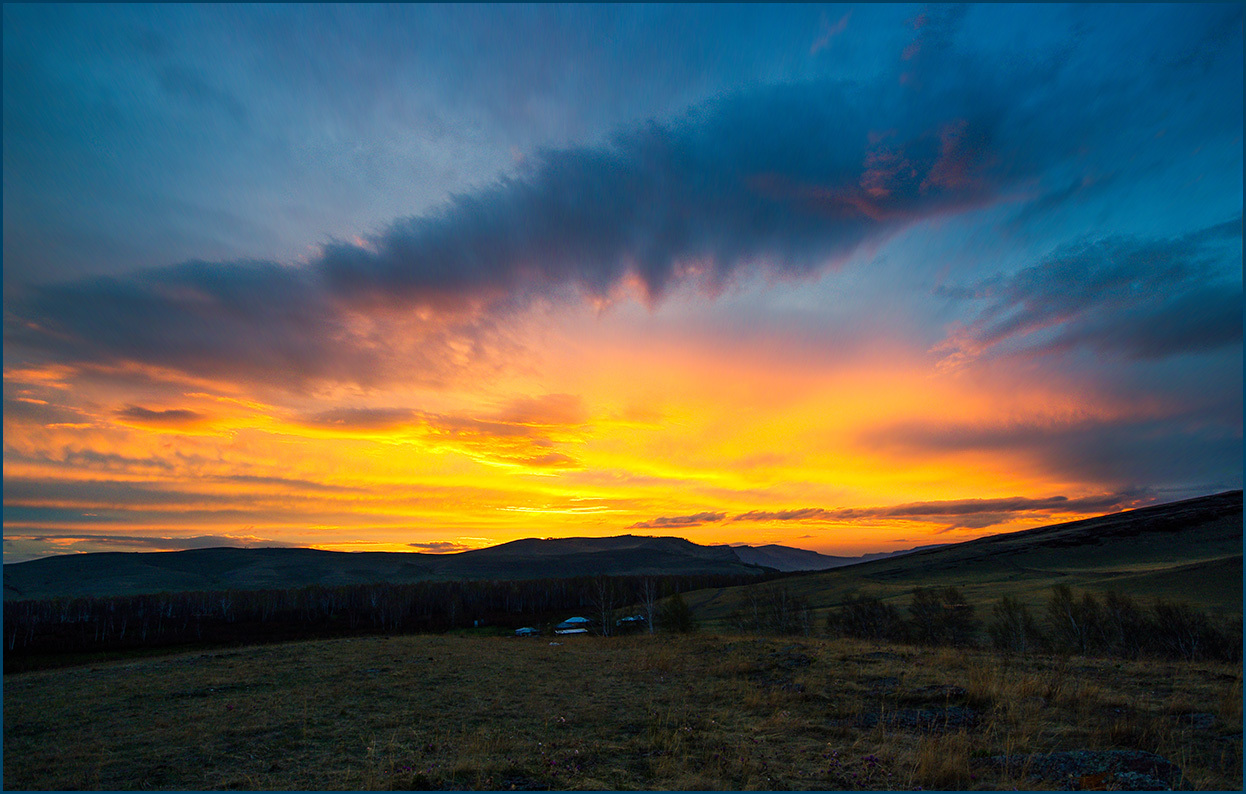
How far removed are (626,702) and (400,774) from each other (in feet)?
23.2

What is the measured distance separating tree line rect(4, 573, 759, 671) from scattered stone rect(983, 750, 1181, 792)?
75.4m

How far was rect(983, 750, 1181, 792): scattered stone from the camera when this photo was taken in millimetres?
7445

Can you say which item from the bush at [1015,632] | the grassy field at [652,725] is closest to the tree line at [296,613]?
the bush at [1015,632]

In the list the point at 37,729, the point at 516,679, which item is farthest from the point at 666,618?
the point at 37,729

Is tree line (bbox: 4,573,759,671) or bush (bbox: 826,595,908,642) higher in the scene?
bush (bbox: 826,595,908,642)

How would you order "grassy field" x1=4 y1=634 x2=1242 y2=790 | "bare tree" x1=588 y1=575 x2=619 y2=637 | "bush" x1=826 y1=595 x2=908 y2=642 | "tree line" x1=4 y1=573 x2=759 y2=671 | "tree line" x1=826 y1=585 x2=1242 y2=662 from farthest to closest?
"bare tree" x1=588 y1=575 x2=619 y2=637, "tree line" x1=4 y1=573 x2=759 y2=671, "bush" x1=826 y1=595 x2=908 y2=642, "tree line" x1=826 y1=585 x2=1242 y2=662, "grassy field" x1=4 y1=634 x2=1242 y2=790

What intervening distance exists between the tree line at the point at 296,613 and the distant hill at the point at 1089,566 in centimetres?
3819

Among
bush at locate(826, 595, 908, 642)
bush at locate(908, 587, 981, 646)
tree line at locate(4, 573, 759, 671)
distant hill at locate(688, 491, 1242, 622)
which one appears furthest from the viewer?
tree line at locate(4, 573, 759, 671)

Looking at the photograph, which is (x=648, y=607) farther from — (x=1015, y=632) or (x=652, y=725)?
(x=652, y=725)

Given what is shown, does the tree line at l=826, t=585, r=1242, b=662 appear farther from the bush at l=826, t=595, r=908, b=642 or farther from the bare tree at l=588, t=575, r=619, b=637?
the bare tree at l=588, t=575, r=619, b=637

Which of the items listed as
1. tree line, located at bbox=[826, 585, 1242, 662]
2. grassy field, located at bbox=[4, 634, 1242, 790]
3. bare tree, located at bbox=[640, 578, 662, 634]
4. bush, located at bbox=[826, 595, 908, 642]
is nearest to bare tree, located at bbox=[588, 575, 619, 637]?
bare tree, located at bbox=[640, 578, 662, 634]

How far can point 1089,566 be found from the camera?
383 feet

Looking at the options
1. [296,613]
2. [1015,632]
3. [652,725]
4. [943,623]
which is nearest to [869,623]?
[943,623]

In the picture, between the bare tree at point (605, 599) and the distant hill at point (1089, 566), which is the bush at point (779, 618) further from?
the bare tree at point (605, 599)
